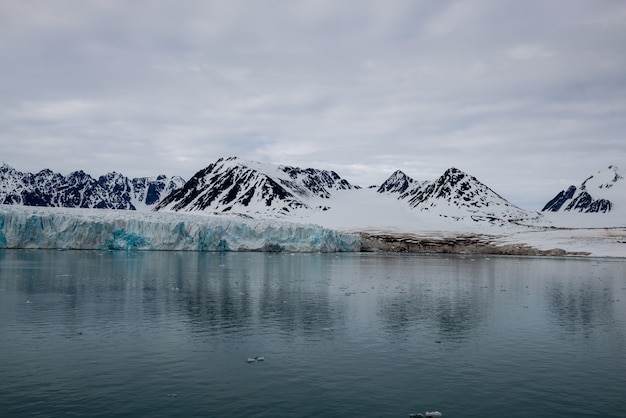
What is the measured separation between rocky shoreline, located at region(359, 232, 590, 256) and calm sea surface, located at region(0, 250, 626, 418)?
70.2 meters

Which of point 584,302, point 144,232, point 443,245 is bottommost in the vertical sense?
point 584,302

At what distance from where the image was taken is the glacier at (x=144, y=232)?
70.9 meters

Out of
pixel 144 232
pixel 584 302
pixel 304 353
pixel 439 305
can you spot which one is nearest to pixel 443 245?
pixel 144 232

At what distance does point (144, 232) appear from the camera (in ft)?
252

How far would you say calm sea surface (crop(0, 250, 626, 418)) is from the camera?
12.0 metres

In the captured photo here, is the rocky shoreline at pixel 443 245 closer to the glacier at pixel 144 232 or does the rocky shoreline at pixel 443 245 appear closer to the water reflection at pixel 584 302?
the glacier at pixel 144 232

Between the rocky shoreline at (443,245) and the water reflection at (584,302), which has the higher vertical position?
the rocky shoreline at (443,245)

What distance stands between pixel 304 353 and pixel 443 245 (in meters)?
94.0

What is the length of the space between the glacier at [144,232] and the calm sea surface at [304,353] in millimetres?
43538

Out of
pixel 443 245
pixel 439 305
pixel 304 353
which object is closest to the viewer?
pixel 304 353

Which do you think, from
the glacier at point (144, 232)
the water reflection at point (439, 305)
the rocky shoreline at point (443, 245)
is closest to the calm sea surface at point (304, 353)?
the water reflection at point (439, 305)

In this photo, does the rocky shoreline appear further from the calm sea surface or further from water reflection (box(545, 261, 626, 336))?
the calm sea surface

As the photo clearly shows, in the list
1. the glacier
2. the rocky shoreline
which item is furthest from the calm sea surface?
the rocky shoreline

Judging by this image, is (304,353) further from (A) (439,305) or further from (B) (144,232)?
(B) (144,232)
